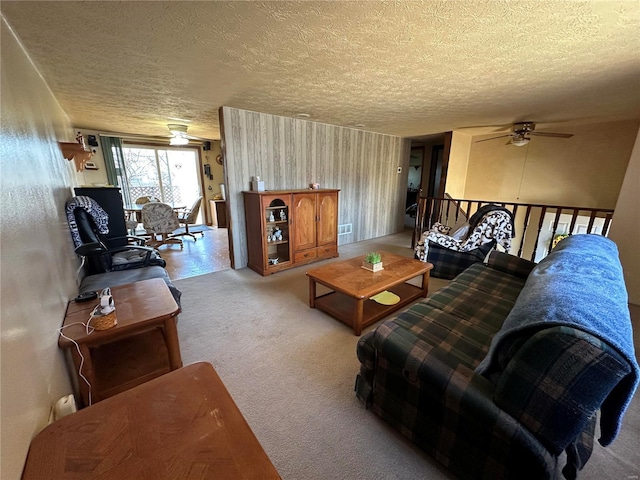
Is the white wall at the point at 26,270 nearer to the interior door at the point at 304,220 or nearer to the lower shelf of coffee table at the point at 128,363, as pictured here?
the lower shelf of coffee table at the point at 128,363

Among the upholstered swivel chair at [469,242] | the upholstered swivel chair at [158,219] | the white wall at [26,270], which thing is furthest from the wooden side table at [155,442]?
the upholstered swivel chair at [158,219]

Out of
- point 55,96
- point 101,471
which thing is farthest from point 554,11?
point 55,96

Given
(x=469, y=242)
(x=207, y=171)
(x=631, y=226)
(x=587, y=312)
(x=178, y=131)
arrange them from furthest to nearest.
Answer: (x=207, y=171)
(x=178, y=131)
(x=469, y=242)
(x=631, y=226)
(x=587, y=312)

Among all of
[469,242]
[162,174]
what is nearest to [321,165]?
[469,242]

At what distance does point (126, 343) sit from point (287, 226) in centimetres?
227

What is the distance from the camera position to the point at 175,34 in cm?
155

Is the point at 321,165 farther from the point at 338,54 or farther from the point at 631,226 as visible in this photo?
the point at 631,226

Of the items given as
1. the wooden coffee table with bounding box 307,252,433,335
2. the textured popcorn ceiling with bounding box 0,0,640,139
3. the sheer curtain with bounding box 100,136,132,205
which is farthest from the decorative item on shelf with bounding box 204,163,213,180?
the wooden coffee table with bounding box 307,252,433,335

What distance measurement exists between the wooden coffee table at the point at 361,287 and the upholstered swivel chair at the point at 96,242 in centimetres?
175

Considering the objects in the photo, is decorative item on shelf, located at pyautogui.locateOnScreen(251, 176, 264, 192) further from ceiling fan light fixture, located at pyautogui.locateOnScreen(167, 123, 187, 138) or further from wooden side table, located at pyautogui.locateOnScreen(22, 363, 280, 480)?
wooden side table, located at pyautogui.locateOnScreen(22, 363, 280, 480)

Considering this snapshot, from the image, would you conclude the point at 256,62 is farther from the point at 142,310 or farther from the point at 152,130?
the point at 152,130

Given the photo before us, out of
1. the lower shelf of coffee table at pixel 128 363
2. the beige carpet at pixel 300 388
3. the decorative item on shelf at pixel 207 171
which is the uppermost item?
the decorative item on shelf at pixel 207 171

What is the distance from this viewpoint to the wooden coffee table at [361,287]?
7.36ft

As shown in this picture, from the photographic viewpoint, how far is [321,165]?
4.49m
